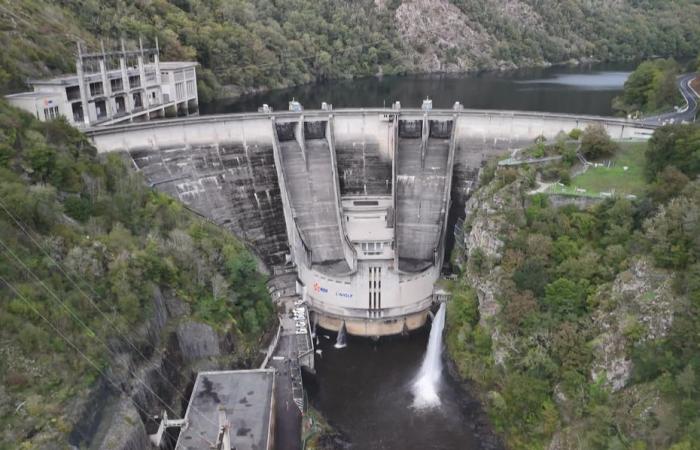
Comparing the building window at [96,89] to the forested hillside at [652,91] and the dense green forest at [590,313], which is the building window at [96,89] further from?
the forested hillside at [652,91]

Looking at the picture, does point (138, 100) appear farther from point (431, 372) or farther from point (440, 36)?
point (440, 36)

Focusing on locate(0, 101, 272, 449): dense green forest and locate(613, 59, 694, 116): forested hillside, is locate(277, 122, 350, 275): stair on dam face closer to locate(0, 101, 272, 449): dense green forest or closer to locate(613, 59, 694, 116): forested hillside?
locate(0, 101, 272, 449): dense green forest

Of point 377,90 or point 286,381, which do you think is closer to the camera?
point 286,381

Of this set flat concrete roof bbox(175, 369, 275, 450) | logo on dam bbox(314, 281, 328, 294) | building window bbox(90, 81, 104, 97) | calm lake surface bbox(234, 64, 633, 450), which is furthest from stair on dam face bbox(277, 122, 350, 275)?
building window bbox(90, 81, 104, 97)

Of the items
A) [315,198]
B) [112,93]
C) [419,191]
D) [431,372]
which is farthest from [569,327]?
[112,93]

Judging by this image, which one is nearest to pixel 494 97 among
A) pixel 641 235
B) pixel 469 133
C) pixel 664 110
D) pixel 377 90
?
pixel 377 90

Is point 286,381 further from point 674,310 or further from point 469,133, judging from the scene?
point 469,133
